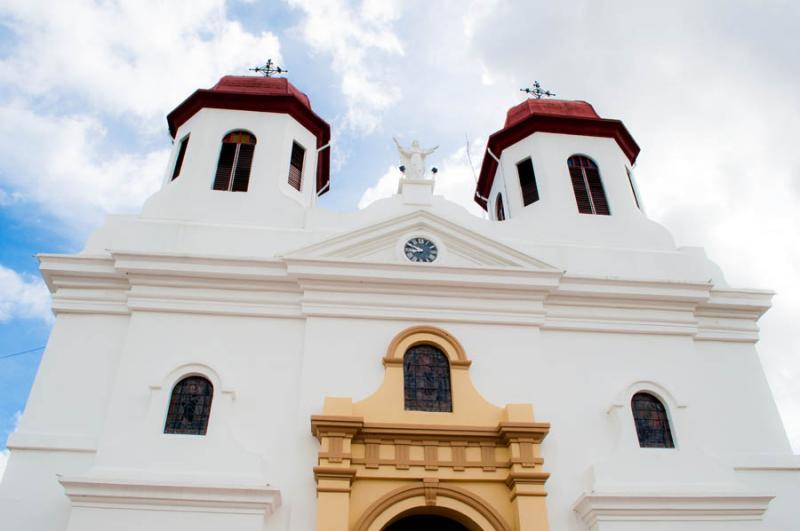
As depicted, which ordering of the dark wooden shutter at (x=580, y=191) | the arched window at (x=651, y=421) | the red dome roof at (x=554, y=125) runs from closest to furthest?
1. the arched window at (x=651, y=421)
2. the dark wooden shutter at (x=580, y=191)
3. the red dome roof at (x=554, y=125)

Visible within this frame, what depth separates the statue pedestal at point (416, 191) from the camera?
1323cm

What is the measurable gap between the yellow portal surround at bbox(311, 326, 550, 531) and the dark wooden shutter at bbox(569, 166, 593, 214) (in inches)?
212

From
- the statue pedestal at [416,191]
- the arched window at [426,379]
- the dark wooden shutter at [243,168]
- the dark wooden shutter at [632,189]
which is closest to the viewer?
the arched window at [426,379]

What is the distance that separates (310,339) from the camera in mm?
10945

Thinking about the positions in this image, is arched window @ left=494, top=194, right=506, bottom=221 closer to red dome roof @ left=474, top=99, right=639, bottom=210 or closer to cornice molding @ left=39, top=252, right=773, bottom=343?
red dome roof @ left=474, top=99, right=639, bottom=210

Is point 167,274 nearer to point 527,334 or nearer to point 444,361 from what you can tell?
point 444,361

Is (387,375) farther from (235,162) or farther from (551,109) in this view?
(551,109)

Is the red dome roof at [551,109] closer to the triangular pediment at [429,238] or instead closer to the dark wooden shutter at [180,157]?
the triangular pediment at [429,238]

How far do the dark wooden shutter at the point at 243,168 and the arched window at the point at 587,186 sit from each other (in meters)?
6.74

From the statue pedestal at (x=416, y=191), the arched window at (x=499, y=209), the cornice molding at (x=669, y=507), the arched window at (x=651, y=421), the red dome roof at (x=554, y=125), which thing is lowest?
the cornice molding at (x=669, y=507)

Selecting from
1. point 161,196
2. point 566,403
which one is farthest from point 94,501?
point 566,403

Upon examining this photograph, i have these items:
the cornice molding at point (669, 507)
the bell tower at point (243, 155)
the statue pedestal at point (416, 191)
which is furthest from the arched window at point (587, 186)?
the cornice molding at point (669, 507)

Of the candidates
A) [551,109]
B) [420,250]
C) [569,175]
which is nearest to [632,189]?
[569,175]

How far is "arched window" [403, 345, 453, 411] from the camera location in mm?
10562
